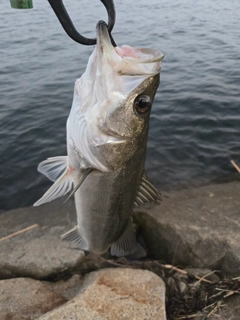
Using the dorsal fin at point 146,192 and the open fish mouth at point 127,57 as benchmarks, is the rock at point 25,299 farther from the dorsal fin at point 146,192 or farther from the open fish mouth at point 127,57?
the open fish mouth at point 127,57

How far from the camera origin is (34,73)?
32.4ft

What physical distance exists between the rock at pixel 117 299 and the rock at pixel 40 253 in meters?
0.40

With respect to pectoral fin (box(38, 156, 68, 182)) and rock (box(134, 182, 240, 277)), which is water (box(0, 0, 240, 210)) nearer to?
rock (box(134, 182, 240, 277))

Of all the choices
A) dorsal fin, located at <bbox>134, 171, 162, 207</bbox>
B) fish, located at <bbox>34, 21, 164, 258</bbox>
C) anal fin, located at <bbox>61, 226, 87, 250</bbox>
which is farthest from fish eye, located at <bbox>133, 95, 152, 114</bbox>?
anal fin, located at <bbox>61, 226, 87, 250</bbox>

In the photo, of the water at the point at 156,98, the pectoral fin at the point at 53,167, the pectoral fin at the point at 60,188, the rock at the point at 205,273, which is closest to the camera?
the pectoral fin at the point at 60,188

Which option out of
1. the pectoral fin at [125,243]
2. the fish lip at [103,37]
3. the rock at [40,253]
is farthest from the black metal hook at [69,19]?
the rock at [40,253]

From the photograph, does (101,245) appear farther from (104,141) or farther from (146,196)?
(104,141)

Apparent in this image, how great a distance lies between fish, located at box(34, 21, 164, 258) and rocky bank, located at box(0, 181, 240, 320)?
56 centimetres

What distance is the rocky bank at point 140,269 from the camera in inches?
117

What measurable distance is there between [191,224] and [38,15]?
1540cm

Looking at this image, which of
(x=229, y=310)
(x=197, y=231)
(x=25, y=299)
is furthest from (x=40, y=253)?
(x=229, y=310)

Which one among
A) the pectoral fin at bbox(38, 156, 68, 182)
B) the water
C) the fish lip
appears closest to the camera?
the fish lip

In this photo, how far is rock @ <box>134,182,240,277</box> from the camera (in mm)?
3613

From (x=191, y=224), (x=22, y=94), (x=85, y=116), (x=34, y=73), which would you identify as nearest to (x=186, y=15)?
(x=34, y=73)
